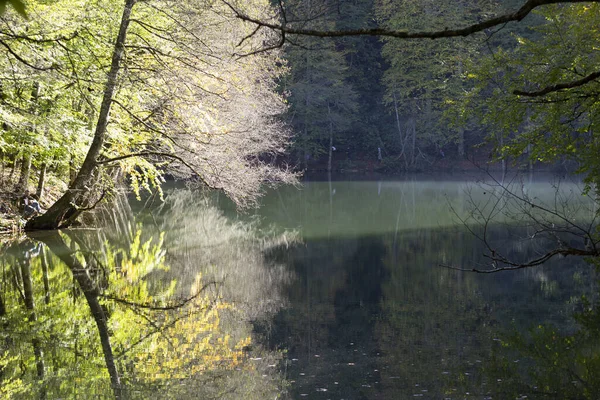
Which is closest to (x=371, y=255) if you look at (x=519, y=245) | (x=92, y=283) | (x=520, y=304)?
(x=519, y=245)

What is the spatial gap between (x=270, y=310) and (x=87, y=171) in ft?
24.2

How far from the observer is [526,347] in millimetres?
7379

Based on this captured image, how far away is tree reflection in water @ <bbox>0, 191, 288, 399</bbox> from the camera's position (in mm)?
6176

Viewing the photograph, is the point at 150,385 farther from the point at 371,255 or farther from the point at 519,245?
the point at 519,245

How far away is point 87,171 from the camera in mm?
14914

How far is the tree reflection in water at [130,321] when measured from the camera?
6.18 m

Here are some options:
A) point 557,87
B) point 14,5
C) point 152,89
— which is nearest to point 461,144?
point 152,89

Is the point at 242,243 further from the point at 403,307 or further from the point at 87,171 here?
the point at 403,307

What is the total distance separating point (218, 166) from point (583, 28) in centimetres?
759

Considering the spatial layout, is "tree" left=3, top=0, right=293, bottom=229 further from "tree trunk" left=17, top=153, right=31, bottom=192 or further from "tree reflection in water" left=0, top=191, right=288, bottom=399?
"tree reflection in water" left=0, top=191, right=288, bottom=399

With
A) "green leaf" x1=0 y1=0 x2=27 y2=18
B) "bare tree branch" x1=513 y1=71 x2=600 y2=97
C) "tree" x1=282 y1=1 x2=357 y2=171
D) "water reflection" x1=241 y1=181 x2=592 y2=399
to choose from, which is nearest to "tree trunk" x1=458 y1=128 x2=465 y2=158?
"tree" x1=282 y1=1 x2=357 y2=171

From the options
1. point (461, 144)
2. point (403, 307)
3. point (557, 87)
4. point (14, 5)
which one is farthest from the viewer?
point (461, 144)

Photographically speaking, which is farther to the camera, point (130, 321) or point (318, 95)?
point (318, 95)

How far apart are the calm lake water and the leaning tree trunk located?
0.60 meters
